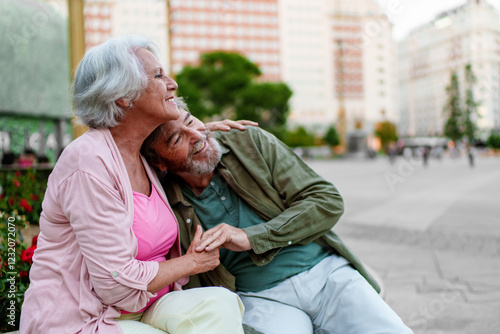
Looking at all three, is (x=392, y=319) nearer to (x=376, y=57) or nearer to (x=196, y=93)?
(x=196, y=93)

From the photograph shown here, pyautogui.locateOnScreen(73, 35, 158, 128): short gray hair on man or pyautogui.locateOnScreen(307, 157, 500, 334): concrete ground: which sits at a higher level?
pyautogui.locateOnScreen(73, 35, 158, 128): short gray hair on man

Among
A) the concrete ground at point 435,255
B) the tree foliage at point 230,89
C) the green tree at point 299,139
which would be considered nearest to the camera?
the concrete ground at point 435,255

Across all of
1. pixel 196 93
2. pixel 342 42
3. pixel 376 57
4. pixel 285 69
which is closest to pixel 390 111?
pixel 376 57

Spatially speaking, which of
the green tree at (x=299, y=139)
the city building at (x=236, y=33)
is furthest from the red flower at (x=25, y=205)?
the city building at (x=236, y=33)

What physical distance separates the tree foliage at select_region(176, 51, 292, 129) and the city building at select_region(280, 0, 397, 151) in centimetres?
3625

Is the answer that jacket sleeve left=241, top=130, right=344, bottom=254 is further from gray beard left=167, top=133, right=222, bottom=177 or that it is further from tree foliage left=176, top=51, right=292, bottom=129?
tree foliage left=176, top=51, right=292, bottom=129

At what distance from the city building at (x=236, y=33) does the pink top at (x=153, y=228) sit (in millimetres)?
84383

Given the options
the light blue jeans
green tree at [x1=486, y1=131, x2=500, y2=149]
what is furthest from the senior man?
green tree at [x1=486, y1=131, x2=500, y2=149]

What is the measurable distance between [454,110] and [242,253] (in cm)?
2609

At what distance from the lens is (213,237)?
1784 millimetres

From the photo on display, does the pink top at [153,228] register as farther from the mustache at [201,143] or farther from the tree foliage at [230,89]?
the tree foliage at [230,89]

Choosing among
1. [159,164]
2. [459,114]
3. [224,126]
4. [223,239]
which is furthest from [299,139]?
[223,239]

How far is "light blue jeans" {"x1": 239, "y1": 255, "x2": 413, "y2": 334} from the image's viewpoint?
1.90 metres

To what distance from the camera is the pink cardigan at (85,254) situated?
1487 millimetres
